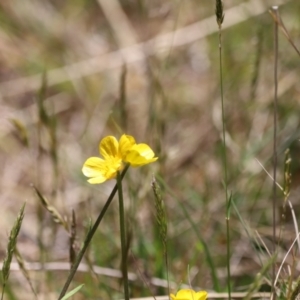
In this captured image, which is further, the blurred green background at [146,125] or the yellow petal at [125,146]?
the blurred green background at [146,125]

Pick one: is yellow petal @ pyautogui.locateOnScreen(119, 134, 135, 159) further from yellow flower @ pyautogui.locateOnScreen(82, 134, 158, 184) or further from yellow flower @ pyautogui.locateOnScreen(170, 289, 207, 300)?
yellow flower @ pyautogui.locateOnScreen(170, 289, 207, 300)

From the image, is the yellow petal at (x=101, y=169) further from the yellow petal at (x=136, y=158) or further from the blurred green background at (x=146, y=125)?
the blurred green background at (x=146, y=125)

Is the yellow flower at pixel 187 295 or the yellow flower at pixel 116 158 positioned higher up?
the yellow flower at pixel 116 158

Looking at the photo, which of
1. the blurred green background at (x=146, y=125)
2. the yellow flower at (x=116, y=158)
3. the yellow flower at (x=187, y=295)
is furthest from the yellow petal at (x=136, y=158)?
the blurred green background at (x=146, y=125)

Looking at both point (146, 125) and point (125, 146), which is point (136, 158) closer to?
point (125, 146)

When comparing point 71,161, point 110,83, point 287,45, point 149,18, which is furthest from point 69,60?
point 287,45

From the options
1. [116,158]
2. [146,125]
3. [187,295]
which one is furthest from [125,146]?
[146,125]
